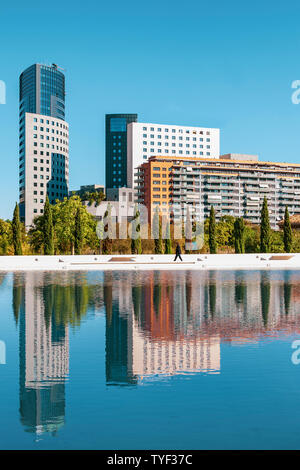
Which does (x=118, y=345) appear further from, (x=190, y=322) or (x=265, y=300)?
(x=265, y=300)

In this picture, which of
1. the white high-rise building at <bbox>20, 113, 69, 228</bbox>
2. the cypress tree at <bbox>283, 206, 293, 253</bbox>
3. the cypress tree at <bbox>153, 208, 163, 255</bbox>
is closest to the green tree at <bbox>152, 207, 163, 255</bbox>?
the cypress tree at <bbox>153, 208, 163, 255</bbox>

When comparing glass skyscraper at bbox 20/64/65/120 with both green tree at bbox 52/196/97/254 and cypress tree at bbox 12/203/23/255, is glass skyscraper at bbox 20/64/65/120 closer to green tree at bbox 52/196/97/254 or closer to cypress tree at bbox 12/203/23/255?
green tree at bbox 52/196/97/254

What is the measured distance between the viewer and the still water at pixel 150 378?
231 inches

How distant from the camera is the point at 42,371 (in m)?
8.59

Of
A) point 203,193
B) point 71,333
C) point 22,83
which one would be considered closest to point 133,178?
point 203,193

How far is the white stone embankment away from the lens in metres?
44.2

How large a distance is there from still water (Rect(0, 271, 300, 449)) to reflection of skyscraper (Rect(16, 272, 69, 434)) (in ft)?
0.06

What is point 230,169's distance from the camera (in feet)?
462

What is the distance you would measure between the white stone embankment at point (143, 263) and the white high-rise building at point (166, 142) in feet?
326

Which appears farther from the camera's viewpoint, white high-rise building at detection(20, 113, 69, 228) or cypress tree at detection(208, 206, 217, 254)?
white high-rise building at detection(20, 113, 69, 228)

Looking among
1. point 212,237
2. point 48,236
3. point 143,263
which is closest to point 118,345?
point 143,263

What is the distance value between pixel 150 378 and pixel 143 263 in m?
39.5

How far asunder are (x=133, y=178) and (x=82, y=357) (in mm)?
141728

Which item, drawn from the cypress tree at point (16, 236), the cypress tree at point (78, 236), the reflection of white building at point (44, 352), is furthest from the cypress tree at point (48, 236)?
the reflection of white building at point (44, 352)
